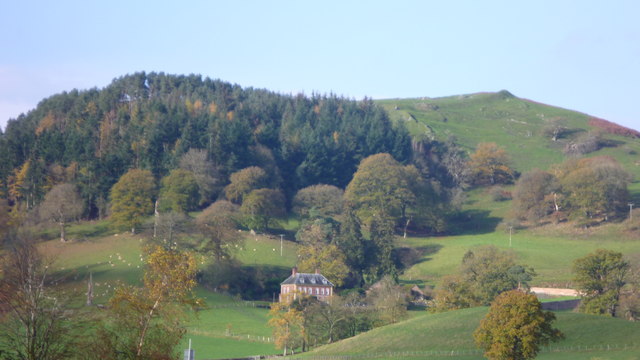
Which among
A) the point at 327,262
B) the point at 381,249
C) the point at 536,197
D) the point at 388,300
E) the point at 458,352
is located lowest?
the point at 458,352

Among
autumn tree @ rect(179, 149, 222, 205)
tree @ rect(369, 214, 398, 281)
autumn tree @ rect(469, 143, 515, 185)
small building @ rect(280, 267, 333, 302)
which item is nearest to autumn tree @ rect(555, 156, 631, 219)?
autumn tree @ rect(469, 143, 515, 185)

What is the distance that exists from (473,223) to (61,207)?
63547mm

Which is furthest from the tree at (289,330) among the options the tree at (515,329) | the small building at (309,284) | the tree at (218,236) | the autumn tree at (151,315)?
the autumn tree at (151,315)

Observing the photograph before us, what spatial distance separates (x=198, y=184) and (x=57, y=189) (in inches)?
770

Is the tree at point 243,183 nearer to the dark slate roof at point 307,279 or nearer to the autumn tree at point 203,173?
A: the autumn tree at point 203,173

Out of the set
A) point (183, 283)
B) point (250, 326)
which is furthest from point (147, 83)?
point (183, 283)

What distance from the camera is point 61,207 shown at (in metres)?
101

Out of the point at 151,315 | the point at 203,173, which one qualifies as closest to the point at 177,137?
the point at 203,173

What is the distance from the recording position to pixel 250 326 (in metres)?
70.4

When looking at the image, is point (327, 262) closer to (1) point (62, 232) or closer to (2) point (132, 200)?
(2) point (132, 200)

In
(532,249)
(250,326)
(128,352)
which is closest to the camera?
(128,352)

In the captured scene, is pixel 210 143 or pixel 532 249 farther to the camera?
pixel 210 143

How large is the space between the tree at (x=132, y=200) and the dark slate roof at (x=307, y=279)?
2432 cm

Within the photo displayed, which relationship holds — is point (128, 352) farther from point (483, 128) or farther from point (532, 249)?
point (483, 128)
